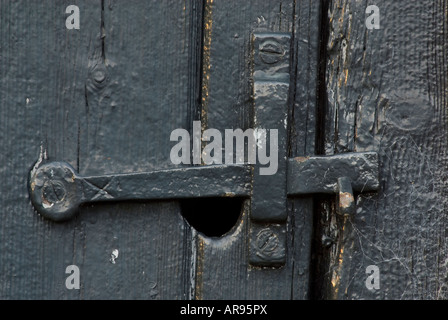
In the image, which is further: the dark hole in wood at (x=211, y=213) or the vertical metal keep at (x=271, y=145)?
the dark hole in wood at (x=211, y=213)

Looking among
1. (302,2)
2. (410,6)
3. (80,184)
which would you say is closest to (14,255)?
(80,184)

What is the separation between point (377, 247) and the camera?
817 mm

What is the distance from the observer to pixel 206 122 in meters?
0.82

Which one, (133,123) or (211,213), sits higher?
(133,123)

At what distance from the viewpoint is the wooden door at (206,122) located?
0.81 metres

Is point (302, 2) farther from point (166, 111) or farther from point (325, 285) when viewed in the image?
point (325, 285)

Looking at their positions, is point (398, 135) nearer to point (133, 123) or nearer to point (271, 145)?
point (271, 145)

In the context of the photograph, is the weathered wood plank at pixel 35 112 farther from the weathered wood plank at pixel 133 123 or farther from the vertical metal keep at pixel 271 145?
the vertical metal keep at pixel 271 145

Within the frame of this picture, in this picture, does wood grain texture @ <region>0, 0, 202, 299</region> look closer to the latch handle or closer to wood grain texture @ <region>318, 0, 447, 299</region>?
the latch handle

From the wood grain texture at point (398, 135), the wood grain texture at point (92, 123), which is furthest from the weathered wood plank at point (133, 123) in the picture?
the wood grain texture at point (398, 135)

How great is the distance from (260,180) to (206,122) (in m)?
0.11

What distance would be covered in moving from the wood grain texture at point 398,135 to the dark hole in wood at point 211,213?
0.61ft

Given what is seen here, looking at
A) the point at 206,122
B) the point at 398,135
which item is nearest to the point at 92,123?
the point at 206,122

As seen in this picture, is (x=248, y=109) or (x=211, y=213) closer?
(x=248, y=109)
